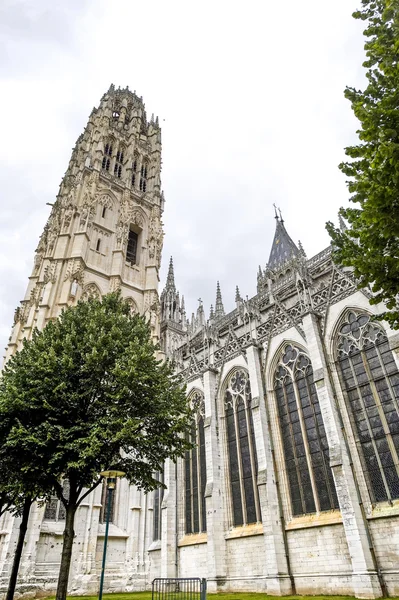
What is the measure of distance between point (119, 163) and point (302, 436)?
32.5 metres

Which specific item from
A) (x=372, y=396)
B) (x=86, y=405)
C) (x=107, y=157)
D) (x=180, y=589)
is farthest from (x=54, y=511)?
(x=107, y=157)

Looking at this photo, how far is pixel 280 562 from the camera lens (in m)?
15.1

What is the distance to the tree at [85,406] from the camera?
39.8 ft

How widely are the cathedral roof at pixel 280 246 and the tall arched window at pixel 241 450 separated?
57.9 feet

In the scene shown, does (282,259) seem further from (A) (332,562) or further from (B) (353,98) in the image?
(B) (353,98)

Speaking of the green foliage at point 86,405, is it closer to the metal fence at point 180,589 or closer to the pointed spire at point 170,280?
the metal fence at point 180,589

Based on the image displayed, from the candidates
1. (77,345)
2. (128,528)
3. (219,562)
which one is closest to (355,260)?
(77,345)

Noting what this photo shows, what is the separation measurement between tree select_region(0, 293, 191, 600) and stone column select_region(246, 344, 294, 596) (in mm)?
4744

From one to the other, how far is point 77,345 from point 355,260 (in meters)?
9.85

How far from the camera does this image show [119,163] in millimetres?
39688

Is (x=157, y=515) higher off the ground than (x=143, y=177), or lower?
lower

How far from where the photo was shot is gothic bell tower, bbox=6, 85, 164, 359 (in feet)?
96.5

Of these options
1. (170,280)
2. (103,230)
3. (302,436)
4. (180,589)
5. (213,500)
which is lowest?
(180,589)

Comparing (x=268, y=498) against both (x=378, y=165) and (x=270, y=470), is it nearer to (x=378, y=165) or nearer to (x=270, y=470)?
(x=270, y=470)
